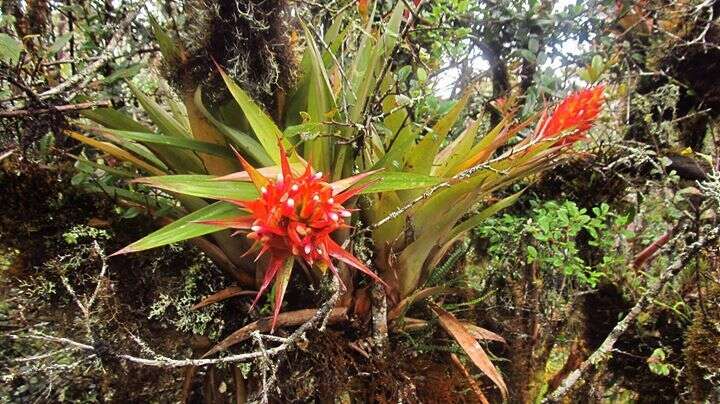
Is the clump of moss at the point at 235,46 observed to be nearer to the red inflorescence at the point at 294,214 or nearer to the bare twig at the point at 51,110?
the bare twig at the point at 51,110

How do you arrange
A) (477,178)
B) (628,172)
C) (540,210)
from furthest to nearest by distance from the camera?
1. (628,172)
2. (540,210)
3. (477,178)

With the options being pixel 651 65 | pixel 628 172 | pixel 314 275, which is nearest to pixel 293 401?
pixel 314 275

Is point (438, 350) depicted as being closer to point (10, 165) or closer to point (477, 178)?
point (477, 178)

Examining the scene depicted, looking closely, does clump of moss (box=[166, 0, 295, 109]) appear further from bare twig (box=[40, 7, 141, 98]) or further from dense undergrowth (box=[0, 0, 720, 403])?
bare twig (box=[40, 7, 141, 98])

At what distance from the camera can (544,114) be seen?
3.62ft

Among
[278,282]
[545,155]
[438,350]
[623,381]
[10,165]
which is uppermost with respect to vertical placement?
[10,165]

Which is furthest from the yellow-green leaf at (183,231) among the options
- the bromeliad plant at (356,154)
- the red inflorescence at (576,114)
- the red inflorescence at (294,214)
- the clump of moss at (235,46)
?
the red inflorescence at (576,114)

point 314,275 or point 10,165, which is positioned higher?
point 10,165

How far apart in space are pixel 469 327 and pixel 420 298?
5.0 inches

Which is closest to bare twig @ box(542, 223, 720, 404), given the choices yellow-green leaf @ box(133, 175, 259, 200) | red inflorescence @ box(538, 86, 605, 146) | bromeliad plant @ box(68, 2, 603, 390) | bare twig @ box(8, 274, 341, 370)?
bromeliad plant @ box(68, 2, 603, 390)

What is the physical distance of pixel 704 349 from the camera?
1.13 m

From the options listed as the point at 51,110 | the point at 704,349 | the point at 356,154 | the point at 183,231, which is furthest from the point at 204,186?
the point at 704,349

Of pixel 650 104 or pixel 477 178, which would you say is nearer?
pixel 477 178

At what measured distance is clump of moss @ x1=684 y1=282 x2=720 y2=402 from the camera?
1095 millimetres
